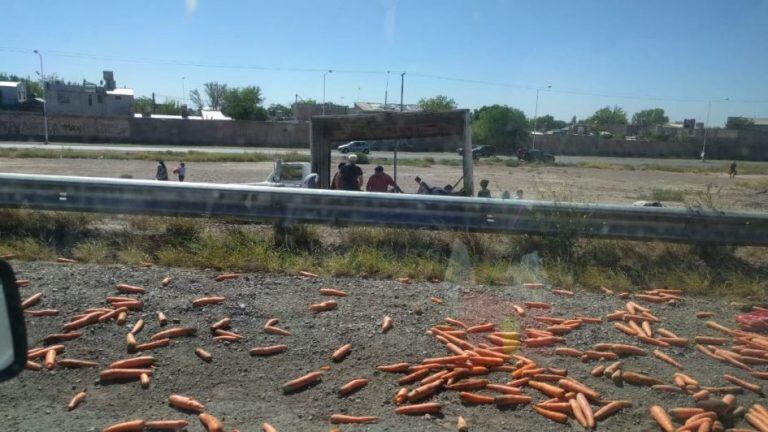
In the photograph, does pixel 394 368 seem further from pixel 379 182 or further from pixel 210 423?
pixel 379 182

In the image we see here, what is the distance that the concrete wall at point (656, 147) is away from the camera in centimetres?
8062

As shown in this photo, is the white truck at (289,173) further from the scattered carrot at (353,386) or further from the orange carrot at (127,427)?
the orange carrot at (127,427)

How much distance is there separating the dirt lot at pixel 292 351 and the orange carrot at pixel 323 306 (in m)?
0.08

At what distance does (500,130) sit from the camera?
75.1m

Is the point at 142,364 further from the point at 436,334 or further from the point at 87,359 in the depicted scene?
the point at 436,334

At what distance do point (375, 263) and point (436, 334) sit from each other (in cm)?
203

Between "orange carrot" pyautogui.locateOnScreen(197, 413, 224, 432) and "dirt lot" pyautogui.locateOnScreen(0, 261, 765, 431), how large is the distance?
0.05 m

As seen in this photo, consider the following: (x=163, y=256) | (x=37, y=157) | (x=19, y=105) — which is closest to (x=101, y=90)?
(x=19, y=105)

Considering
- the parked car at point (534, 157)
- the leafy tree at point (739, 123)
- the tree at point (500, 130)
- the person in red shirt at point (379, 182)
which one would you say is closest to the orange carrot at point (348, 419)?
the person in red shirt at point (379, 182)

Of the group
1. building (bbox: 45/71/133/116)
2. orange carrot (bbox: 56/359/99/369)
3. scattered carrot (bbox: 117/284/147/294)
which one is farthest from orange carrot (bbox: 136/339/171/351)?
building (bbox: 45/71/133/116)

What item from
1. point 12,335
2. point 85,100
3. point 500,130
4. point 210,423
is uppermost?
point 85,100

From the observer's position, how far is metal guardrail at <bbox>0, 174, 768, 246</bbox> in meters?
7.72

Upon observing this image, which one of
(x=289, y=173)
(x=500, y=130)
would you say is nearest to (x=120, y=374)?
(x=289, y=173)

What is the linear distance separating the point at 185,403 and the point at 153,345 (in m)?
0.95
